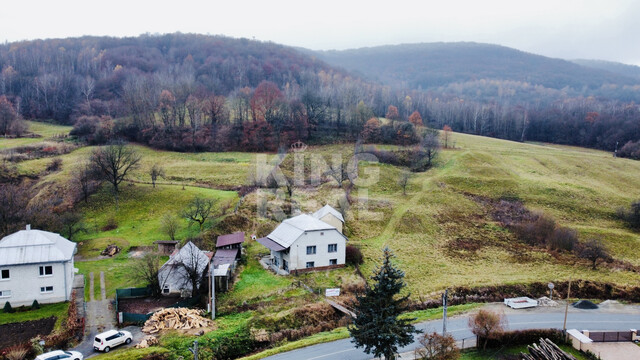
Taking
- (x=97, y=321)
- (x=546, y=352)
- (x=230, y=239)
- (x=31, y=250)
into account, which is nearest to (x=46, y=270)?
(x=31, y=250)

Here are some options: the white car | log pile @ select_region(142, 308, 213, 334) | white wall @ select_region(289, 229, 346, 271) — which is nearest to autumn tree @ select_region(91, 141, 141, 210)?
white wall @ select_region(289, 229, 346, 271)

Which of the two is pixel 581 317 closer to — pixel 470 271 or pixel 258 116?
pixel 470 271

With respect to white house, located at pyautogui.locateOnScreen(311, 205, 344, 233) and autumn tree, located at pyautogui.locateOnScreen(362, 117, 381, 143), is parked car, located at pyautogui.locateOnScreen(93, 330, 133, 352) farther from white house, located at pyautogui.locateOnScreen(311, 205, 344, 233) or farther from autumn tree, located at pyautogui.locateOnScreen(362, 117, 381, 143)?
autumn tree, located at pyautogui.locateOnScreen(362, 117, 381, 143)

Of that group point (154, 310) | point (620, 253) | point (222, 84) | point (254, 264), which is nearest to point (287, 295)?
point (254, 264)

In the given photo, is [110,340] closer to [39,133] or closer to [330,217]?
[330,217]

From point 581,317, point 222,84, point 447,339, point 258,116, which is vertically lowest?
point 581,317

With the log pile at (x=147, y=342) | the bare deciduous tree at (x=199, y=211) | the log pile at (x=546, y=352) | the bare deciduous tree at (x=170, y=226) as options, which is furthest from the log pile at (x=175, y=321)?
the log pile at (x=546, y=352)
